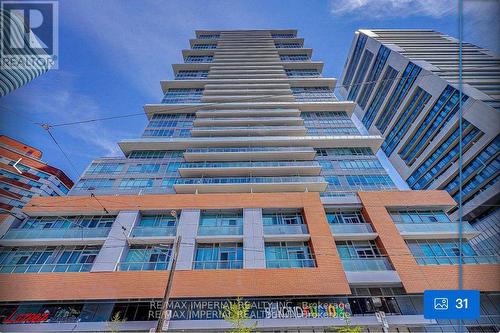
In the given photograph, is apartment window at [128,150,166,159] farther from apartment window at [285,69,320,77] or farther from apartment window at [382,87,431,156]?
apartment window at [382,87,431,156]

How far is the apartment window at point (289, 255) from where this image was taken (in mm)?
18234

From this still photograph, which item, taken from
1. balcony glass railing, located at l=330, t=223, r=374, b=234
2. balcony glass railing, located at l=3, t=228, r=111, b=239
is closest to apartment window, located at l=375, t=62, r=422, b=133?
balcony glass railing, located at l=330, t=223, r=374, b=234

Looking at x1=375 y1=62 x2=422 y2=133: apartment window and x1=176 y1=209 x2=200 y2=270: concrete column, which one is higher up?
x1=375 y1=62 x2=422 y2=133: apartment window

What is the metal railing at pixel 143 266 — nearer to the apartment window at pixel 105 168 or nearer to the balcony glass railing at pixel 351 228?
the balcony glass railing at pixel 351 228

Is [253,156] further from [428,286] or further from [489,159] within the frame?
[489,159]

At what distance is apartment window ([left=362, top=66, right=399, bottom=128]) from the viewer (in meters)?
61.7

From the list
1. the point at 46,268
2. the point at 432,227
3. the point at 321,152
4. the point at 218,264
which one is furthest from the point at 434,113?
the point at 46,268

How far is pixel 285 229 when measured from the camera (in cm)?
2062

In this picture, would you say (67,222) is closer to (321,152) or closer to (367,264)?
(367,264)

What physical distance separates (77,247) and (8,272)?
452 cm

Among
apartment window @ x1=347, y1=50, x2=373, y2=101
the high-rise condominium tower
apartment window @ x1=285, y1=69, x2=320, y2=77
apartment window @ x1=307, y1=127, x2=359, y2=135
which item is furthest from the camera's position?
apartment window @ x1=347, y1=50, x2=373, y2=101

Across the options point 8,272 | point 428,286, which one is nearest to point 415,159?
point 428,286

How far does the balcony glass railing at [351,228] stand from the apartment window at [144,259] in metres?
14.1

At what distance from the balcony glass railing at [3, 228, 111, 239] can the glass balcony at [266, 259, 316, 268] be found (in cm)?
1411
